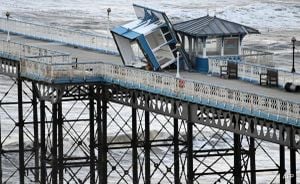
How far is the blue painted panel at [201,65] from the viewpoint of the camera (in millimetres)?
72062

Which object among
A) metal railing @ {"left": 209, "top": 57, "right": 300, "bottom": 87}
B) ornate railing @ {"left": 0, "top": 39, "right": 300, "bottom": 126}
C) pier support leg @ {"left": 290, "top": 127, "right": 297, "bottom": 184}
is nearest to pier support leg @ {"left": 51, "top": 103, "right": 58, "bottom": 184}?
ornate railing @ {"left": 0, "top": 39, "right": 300, "bottom": 126}

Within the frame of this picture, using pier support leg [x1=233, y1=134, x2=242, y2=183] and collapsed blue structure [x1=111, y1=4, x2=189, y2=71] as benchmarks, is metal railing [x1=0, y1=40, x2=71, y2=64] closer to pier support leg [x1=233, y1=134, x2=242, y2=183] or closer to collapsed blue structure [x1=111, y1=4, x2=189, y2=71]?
collapsed blue structure [x1=111, y1=4, x2=189, y2=71]

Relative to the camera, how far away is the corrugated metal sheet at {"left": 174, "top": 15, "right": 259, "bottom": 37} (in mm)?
71625

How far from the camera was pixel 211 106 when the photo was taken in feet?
207

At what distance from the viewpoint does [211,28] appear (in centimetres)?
7212

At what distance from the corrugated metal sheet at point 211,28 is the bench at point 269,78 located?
498cm

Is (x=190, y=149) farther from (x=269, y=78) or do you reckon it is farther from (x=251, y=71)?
(x=251, y=71)

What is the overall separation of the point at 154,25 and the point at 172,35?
929 millimetres

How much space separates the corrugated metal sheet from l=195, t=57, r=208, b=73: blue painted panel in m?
1.29

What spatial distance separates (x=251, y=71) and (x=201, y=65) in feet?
14.7

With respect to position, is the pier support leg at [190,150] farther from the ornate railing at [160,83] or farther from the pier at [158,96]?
the ornate railing at [160,83]

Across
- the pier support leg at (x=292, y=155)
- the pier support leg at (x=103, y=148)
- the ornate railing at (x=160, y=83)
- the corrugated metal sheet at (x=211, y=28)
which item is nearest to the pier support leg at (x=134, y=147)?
the pier support leg at (x=103, y=148)

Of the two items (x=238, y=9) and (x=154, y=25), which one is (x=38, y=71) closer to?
(x=154, y=25)

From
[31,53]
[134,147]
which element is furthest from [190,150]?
[31,53]
